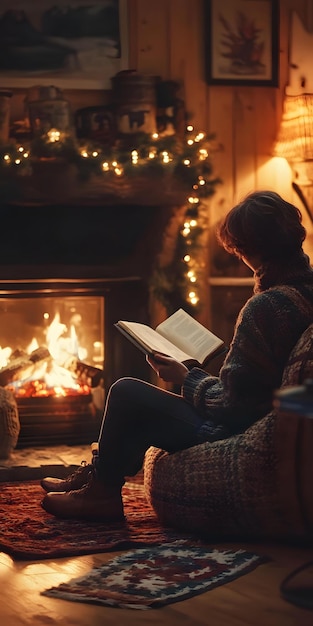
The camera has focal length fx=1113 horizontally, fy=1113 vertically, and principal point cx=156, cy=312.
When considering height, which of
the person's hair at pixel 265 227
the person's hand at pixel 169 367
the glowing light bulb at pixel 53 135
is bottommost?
the person's hand at pixel 169 367

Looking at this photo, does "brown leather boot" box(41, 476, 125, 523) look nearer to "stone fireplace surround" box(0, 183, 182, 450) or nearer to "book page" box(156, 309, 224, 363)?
"book page" box(156, 309, 224, 363)

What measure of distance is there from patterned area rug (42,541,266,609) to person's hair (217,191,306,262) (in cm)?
78

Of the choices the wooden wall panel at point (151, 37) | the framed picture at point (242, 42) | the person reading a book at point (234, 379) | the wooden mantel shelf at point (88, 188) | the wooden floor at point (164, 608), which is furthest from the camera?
the framed picture at point (242, 42)

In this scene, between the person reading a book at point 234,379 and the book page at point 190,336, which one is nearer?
the person reading a book at point 234,379

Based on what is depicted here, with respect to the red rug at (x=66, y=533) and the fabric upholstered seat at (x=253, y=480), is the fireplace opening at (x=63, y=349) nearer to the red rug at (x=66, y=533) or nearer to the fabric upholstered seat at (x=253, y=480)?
the red rug at (x=66, y=533)

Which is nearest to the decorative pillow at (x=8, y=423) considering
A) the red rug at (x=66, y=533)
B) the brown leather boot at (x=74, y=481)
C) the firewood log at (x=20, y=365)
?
the firewood log at (x=20, y=365)

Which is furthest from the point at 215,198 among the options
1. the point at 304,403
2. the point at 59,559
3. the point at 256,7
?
the point at 304,403

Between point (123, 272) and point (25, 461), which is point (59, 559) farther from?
point (123, 272)

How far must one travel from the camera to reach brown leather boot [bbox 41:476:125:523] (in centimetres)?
314

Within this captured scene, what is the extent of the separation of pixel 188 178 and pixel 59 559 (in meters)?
2.00

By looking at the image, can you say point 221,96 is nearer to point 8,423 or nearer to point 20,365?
point 20,365

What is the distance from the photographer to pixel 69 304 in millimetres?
4461

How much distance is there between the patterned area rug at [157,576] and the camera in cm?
239

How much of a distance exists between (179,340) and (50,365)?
1365 millimetres
